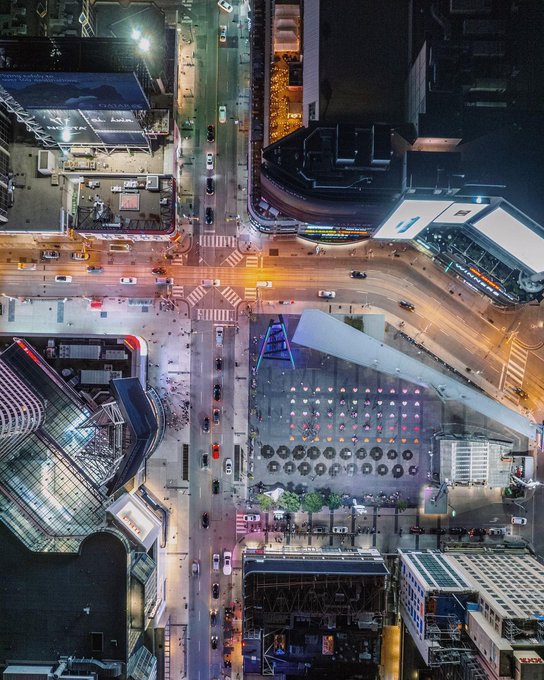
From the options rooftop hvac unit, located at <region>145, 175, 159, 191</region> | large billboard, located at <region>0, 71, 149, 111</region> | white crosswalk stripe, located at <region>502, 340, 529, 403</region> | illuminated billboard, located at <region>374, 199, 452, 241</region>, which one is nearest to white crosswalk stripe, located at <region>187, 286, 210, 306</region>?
rooftop hvac unit, located at <region>145, 175, 159, 191</region>

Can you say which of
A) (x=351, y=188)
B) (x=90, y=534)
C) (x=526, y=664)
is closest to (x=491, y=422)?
(x=526, y=664)

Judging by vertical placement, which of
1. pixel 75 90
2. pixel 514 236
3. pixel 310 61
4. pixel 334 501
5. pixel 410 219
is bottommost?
pixel 334 501

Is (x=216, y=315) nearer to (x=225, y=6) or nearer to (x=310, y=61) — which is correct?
(x=310, y=61)

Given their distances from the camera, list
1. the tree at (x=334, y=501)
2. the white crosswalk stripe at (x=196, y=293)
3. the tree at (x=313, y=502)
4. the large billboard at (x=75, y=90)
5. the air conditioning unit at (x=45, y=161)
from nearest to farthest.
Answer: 1. the large billboard at (x=75, y=90)
2. the air conditioning unit at (x=45, y=161)
3. the tree at (x=313, y=502)
4. the tree at (x=334, y=501)
5. the white crosswalk stripe at (x=196, y=293)

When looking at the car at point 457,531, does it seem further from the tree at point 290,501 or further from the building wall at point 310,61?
the building wall at point 310,61

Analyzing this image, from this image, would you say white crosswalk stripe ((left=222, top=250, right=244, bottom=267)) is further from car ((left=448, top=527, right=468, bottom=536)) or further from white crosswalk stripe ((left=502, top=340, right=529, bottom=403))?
car ((left=448, top=527, right=468, bottom=536))

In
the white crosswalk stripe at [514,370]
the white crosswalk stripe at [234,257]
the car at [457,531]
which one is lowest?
the car at [457,531]

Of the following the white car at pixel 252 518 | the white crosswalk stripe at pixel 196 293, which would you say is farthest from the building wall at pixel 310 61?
the white car at pixel 252 518

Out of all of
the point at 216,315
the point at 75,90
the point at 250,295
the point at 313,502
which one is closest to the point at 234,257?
the point at 250,295
